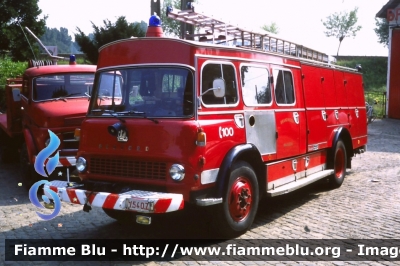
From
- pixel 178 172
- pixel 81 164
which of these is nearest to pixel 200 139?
pixel 178 172

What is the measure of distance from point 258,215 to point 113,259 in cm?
279

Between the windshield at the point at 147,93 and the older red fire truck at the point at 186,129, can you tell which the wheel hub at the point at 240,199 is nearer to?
the older red fire truck at the point at 186,129

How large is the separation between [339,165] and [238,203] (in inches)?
177

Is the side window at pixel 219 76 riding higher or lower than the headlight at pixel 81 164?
higher

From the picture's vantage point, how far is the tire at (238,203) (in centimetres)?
610

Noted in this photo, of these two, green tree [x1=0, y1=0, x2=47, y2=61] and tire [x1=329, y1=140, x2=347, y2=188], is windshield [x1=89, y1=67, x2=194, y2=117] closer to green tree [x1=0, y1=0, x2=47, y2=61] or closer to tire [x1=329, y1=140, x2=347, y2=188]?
tire [x1=329, y1=140, x2=347, y2=188]

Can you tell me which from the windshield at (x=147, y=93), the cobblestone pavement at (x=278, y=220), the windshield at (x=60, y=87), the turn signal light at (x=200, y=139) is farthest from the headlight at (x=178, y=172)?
the windshield at (x=60, y=87)

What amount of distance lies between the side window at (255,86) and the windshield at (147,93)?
1165mm

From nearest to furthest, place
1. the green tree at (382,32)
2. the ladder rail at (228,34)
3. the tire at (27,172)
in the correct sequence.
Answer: the ladder rail at (228,34) → the tire at (27,172) → the green tree at (382,32)

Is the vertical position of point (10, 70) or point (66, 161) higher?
point (10, 70)

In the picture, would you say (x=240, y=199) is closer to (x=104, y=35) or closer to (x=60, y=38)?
(x=104, y=35)

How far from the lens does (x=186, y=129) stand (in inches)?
225

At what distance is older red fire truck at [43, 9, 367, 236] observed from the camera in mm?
5730

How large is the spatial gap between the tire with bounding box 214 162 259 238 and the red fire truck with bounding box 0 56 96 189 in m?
3.60
